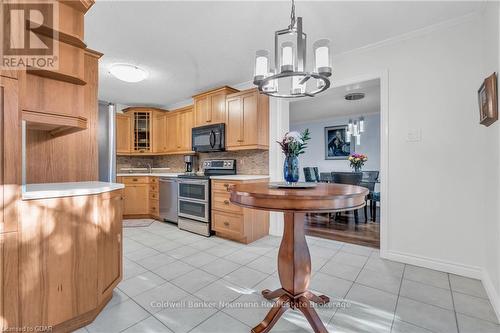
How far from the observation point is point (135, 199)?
4.38 metres

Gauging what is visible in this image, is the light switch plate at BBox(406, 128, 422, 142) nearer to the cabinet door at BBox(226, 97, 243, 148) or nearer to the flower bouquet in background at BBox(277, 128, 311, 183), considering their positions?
the flower bouquet in background at BBox(277, 128, 311, 183)

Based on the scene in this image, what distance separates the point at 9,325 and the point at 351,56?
11.8 feet

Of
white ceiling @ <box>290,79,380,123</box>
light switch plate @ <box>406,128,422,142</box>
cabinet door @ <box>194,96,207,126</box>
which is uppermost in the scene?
white ceiling @ <box>290,79,380,123</box>

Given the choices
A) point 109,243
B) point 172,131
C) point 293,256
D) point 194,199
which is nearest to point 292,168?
point 293,256

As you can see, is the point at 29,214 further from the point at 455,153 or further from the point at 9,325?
the point at 455,153

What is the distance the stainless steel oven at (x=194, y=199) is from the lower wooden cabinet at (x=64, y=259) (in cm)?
179

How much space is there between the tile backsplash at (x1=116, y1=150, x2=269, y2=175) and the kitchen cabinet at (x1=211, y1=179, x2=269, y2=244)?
2.24 feet

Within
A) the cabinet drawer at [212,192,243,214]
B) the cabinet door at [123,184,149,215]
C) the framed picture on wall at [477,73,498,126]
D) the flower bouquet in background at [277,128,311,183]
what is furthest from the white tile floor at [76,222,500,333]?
the cabinet door at [123,184,149,215]

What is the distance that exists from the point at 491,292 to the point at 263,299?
170cm

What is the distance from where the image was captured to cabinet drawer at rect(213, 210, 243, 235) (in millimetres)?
3018

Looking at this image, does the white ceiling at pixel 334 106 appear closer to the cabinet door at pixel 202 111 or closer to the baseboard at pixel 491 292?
the cabinet door at pixel 202 111

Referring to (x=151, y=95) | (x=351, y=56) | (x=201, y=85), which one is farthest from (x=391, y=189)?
(x=151, y=95)

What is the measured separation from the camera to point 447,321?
1.45 meters

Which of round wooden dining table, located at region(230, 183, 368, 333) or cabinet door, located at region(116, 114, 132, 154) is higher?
cabinet door, located at region(116, 114, 132, 154)
